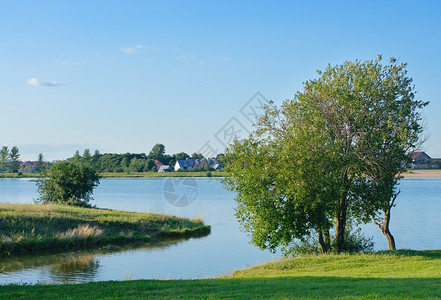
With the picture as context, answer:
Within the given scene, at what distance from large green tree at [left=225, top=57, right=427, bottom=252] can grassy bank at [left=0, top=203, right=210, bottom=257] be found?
1342cm

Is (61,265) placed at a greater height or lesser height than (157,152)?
lesser

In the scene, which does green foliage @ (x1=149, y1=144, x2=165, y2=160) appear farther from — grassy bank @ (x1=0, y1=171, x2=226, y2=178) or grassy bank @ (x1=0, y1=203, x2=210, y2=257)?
grassy bank @ (x1=0, y1=203, x2=210, y2=257)

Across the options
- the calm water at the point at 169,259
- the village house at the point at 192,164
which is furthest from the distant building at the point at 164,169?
the calm water at the point at 169,259

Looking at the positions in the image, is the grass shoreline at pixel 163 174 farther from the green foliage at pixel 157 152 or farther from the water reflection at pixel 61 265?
the water reflection at pixel 61 265

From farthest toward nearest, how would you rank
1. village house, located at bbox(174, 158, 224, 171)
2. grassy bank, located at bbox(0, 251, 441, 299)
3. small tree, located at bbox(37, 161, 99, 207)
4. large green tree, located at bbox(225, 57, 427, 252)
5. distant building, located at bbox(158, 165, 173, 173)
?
1. distant building, located at bbox(158, 165, 173, 173)
2. village house, located at bbox(174, 158, 224, 171)
3. small tree, located at bbox(37, 161, 99, 207)
4. large green tree, located at bbox(225, 57, 427, 252)
5. grassy bank, located at bbox(0, 251, 441, 299)

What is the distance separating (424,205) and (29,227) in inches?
1790

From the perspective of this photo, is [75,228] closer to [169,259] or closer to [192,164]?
[169,259]

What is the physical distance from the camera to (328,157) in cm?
2189

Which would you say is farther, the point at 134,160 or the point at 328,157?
the point at 134,160

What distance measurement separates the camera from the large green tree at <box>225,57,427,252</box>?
21.8 m

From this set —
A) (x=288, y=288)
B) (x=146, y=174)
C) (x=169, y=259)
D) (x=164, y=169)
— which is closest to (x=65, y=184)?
(x=169, y=259)

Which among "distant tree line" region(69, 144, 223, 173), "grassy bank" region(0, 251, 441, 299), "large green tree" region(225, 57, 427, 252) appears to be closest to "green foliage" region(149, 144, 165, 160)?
"distant tree line" region(69, 144, 223, 173)

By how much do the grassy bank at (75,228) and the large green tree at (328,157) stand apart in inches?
528

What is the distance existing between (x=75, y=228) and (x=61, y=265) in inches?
322
